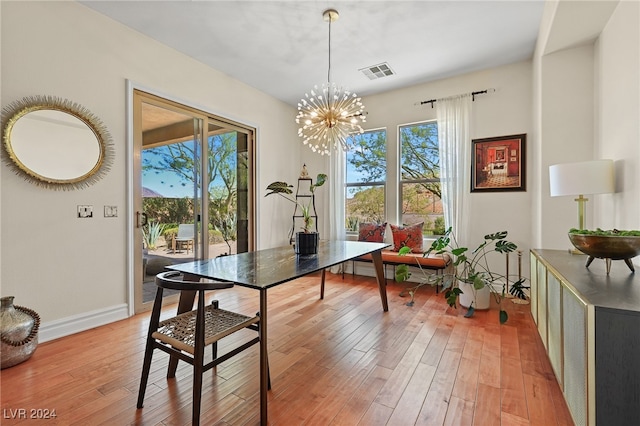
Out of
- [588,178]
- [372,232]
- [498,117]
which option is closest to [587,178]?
[588,178]

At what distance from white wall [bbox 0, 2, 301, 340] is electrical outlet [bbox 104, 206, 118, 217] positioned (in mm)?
41

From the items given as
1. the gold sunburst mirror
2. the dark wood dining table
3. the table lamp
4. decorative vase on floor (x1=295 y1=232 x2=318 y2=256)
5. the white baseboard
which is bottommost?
the white baseboard

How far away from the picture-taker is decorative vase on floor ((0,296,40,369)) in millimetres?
1993

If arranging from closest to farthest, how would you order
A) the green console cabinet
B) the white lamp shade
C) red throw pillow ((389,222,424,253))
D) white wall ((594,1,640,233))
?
the green console cabinet < white wall ((594,1,640,233)) < the white lamp shade < red throw pillow ((389,222,424,253))

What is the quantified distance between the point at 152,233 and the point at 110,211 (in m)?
0.53

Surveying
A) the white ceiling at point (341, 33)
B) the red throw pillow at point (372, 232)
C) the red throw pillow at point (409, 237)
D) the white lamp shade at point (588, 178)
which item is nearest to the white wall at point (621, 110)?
the white lamp shade at point (588, 178)

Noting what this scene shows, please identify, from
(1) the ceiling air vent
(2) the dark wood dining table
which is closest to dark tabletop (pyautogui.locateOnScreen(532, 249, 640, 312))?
(2) the dark wood dining table

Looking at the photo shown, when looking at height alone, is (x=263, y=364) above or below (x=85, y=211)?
below

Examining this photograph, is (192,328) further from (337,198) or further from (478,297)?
(337,198)

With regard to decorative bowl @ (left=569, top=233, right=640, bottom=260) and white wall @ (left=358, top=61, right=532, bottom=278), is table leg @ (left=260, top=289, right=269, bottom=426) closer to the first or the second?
decorative bowl @ (left=569, top=233, right=640, bottom=260)

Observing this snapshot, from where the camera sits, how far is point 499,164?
12.7ft

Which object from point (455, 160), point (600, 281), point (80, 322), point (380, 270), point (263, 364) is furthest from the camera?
point (455, 160)

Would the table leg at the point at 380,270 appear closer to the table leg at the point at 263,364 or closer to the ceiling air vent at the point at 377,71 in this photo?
the table leg at the point at 263,364

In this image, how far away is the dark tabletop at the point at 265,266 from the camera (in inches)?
64.5
